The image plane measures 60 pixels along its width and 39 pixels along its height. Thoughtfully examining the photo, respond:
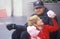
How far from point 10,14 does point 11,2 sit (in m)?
0.40

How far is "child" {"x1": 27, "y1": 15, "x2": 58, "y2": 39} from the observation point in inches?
99.0

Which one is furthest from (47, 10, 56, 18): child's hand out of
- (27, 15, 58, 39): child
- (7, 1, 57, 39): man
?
(27, 15, 58, 39): child

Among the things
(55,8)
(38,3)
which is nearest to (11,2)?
(55,8)

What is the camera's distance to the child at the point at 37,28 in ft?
8.25

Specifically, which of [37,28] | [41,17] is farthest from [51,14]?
[37,28]

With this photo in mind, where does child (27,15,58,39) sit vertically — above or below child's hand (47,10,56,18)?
below

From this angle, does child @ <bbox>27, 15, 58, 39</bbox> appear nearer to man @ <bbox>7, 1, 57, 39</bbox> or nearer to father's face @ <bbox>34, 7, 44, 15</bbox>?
man @ <bbox>7, 1, 57, 39</bbox>

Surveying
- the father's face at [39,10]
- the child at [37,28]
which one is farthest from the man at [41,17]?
the child at [37,28]

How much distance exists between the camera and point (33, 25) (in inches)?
102

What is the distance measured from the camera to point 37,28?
103 inches

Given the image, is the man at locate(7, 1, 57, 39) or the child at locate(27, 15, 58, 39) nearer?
the child at locate(27, 15, 58, 39)

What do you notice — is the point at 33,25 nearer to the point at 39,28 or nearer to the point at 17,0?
the point at 39,28

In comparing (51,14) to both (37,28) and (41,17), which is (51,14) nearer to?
(41,17)

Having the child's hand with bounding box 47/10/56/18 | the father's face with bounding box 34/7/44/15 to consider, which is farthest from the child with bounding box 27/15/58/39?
the father's face with bounding box 34/7/44/15
